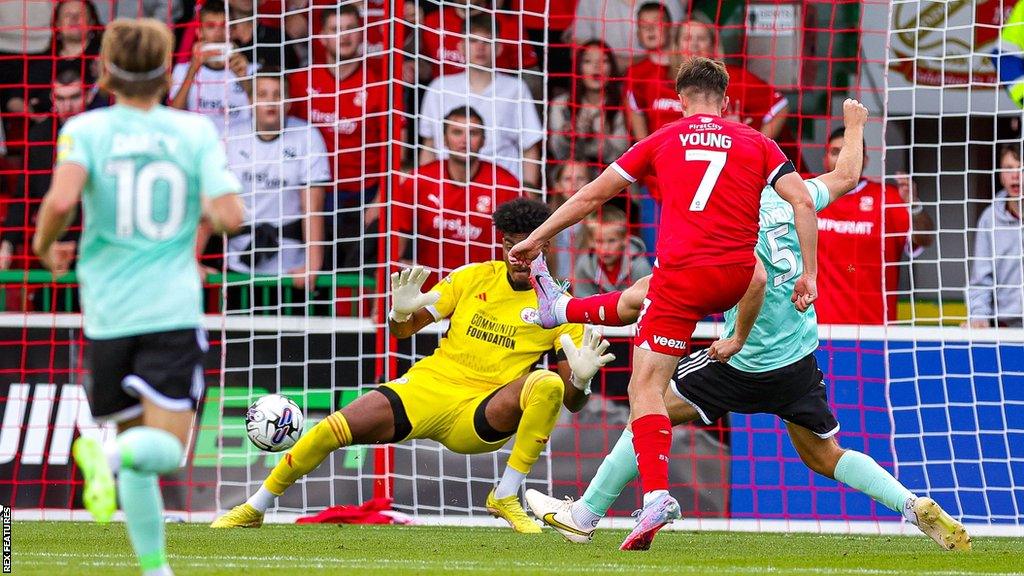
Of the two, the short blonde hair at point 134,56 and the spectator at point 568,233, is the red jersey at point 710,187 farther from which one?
the spectator at point 568,233

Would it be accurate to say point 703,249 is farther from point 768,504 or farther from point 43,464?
point 43,464

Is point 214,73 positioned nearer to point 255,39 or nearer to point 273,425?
point 255,39

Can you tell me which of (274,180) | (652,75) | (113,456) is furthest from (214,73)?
(113,456)

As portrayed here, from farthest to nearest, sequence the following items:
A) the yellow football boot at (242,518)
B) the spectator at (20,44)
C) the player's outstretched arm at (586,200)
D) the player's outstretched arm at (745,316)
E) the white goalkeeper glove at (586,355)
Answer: the spectator at (20,44) → the yellow football boot at (242,518) → the white goalkeeper glove at (586,355) → the player's outstretched arm at (745,316) → the player's outstretched arm at (586,200)

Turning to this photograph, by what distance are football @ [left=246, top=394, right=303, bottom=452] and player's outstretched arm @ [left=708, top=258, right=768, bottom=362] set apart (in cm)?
231

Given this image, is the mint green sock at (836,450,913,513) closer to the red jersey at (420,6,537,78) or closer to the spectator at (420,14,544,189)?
the spectator at (420,14,544,189)

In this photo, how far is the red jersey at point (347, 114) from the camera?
406 inches

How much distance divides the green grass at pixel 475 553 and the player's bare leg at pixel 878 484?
111mm

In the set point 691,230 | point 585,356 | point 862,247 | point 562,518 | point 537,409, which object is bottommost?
point 562,518

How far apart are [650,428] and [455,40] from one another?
17.0ft

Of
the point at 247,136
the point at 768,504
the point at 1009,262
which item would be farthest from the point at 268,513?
the point at 1009,262

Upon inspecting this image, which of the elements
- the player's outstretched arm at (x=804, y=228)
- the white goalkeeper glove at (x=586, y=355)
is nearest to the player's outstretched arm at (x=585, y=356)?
the white goalkeeper glove at (x=586, y=355)

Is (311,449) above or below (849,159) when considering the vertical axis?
below

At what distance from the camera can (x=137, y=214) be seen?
436 centimetres
